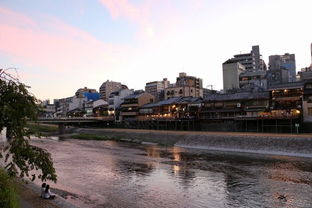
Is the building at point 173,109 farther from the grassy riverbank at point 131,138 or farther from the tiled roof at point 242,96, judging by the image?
the grassy riverbank at point 131,138

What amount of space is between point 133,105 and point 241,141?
48958 mm

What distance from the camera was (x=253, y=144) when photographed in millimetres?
45250

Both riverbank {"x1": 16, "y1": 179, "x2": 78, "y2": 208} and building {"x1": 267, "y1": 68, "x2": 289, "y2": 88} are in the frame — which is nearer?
riverbank {"x1": 16, "y1": 179, "x2": 78, "y2": 208}

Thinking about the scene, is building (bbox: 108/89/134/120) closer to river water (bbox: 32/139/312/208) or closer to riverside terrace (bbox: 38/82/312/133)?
riverside terrace (bbox: 38/82/312/133)

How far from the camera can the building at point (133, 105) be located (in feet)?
298

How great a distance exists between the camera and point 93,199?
67.2 ft

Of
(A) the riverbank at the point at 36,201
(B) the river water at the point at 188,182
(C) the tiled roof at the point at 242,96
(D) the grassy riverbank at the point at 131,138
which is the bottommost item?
(B) the river water at the point at 188,182

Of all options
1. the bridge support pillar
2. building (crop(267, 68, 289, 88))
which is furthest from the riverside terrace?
building (crop(267, 68, 289, 88))

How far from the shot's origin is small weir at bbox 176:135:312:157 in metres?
40.1

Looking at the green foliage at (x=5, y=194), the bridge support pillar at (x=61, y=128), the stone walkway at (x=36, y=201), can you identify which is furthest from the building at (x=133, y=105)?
the green foliage at (x=5, y=194)

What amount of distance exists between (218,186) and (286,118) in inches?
1296

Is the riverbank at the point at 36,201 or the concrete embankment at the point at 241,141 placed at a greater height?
the concrete embankment at the point at 241,141

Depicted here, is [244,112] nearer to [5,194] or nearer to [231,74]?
[231,74]

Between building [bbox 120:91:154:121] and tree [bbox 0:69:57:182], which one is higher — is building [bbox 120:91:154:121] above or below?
above
